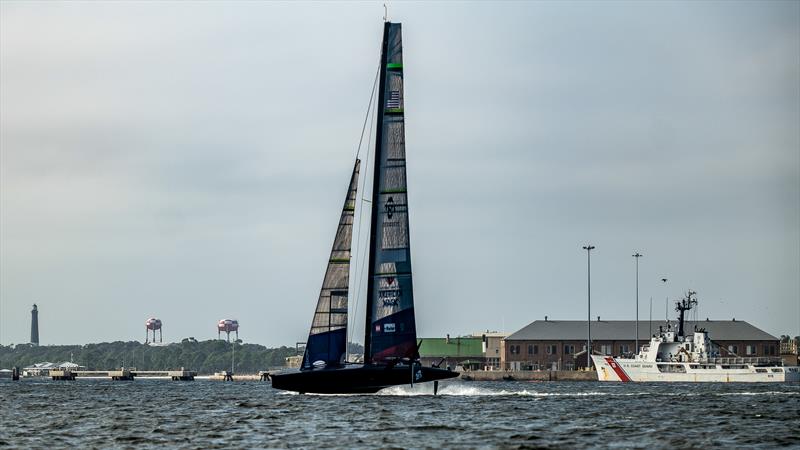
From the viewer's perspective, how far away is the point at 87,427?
153 ft

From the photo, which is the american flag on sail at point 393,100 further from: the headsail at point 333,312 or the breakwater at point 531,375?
the breakwater at point 531,375

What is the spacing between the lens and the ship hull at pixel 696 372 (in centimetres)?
12600

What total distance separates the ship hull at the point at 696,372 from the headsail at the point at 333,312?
242 feet

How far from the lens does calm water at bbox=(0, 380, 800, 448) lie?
3922 cm

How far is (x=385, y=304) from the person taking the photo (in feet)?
184

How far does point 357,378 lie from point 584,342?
11207 cm

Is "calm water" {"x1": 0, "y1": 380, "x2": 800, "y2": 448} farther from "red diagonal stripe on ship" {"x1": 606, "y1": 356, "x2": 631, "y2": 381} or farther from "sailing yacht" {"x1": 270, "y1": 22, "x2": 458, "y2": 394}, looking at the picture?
"red diagonal stripe on ship" {"x1": 606, "y1": 356, "x2": 631, "y2": 381}

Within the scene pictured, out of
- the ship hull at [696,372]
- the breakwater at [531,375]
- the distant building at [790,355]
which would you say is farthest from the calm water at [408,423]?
the distant building at [790,355]

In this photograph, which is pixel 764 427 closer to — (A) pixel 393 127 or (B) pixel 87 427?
(A) pixel 393 127

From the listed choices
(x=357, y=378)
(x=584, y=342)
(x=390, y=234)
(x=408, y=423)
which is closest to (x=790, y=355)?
(x=584, y=342)

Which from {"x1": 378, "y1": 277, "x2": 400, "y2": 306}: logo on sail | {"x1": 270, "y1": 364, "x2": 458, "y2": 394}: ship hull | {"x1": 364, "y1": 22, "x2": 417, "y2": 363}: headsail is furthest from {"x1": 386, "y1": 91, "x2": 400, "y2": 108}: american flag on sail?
{"x1": 270, "y1": 364, "x2": 458, "y2": 394}: ship hull

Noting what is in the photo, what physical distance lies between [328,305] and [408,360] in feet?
13.8

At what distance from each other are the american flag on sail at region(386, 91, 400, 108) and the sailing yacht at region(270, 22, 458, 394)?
1.6 inches

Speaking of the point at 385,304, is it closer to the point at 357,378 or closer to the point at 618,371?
the point at 357,378
